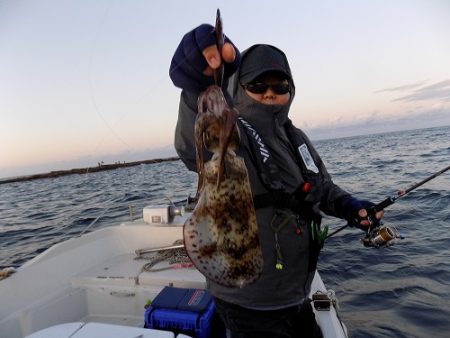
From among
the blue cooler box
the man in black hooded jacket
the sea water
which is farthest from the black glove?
the sea water

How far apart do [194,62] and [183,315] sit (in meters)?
2.45

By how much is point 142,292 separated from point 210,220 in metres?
3.18

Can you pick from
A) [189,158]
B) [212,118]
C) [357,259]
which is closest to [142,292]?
[189,158]

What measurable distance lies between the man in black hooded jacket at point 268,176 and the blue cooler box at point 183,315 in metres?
0.84

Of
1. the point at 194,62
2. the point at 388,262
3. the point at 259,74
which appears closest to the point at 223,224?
the point at 194,62

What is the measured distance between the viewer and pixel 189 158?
2.20 meters

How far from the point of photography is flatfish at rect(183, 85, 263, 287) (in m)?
1.70

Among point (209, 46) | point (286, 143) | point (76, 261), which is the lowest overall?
point (76, 261)

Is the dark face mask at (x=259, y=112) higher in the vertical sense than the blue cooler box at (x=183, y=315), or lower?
higher

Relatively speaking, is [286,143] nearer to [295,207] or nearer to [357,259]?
[295,207]

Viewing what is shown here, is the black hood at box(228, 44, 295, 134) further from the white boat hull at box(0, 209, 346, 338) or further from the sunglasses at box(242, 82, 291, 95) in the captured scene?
the white boat hull at box(0, 209, 346, 338)

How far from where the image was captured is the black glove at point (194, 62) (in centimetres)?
171

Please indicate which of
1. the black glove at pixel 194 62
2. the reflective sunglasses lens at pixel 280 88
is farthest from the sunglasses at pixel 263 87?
the black glove at pixel 194 62

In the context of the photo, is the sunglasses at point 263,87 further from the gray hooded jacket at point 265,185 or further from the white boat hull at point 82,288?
the white boat hull at point 82,288
